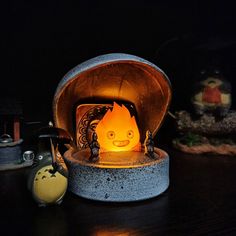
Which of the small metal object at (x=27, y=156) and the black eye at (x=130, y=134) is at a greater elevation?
the black eye at (x=130, y=134)

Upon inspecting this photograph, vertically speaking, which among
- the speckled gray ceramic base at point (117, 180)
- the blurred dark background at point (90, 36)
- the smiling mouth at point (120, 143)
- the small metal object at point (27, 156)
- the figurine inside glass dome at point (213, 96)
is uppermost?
the blurred dark background at point (90, 36)

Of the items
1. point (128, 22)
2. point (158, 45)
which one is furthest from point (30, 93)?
point (158, 45)

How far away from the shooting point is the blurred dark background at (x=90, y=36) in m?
1.31

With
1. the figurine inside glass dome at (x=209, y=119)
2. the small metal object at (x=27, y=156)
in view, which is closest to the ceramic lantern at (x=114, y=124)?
the small metal object at (x=27, y=156)

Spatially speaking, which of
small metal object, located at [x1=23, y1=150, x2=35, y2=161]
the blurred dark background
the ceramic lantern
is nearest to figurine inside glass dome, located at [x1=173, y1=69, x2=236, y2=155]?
the blurred dark background

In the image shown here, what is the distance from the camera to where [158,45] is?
4.98 feet

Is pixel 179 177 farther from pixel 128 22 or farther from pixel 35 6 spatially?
pixel 35 6

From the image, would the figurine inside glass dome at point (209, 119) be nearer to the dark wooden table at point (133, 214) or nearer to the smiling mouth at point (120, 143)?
the dark wooden table at point (133, 214)

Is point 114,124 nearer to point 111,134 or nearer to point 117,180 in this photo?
point 111,134

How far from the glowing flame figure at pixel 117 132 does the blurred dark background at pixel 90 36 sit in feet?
1.91

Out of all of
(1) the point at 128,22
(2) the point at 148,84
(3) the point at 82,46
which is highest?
(1) the point at 128,22

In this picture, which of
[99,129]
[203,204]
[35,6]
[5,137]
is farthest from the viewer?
[35,6]

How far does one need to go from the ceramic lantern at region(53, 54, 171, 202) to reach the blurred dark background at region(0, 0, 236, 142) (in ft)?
1.39

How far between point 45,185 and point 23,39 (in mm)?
826
